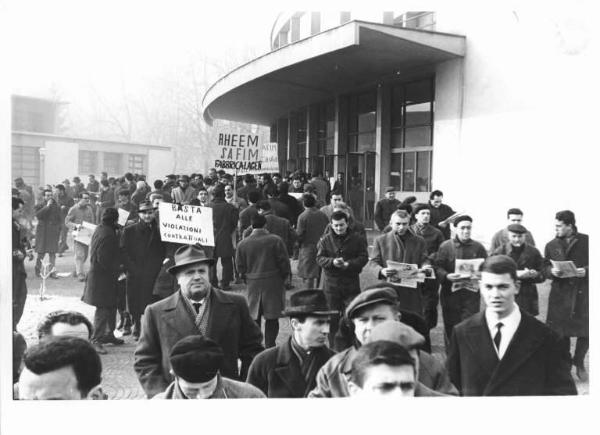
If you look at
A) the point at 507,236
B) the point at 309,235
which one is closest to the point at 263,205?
the point at 309,235

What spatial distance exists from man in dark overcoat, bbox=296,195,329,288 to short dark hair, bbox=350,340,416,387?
3.78 meters

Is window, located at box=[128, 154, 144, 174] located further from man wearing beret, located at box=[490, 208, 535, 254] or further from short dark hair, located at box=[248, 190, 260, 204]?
man wearing beret, located at box=[490, 208, 535, 254]

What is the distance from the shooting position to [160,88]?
5.80 metres

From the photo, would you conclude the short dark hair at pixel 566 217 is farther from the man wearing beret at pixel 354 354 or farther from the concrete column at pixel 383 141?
the concrete column at pixel 383 141

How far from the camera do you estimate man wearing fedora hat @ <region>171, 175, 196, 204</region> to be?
9.35 metres

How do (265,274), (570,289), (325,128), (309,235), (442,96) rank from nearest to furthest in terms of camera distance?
(570,289) → (265,274) → (309,235) → (442,96) → (325,128)

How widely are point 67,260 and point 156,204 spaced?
1.79 metres

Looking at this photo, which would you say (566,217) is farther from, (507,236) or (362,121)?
(362,121)

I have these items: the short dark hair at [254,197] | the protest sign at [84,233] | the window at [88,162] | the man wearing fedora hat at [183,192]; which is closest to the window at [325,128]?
the man wearing fedora hat at [183,192]

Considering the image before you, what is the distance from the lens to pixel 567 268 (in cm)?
481

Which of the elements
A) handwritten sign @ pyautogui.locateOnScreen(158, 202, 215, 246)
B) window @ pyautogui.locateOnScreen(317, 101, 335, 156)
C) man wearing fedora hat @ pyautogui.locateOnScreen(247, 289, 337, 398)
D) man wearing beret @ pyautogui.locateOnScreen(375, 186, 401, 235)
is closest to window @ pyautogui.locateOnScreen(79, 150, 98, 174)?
handwritten sign @ pyautogui.locateOnScreen(158, 202, 215, 246)

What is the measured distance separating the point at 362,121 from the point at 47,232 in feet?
29.9

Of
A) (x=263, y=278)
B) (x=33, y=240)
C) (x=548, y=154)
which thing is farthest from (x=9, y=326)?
(x=548, y=154)

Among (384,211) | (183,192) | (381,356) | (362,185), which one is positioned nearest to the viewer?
(381,356)
